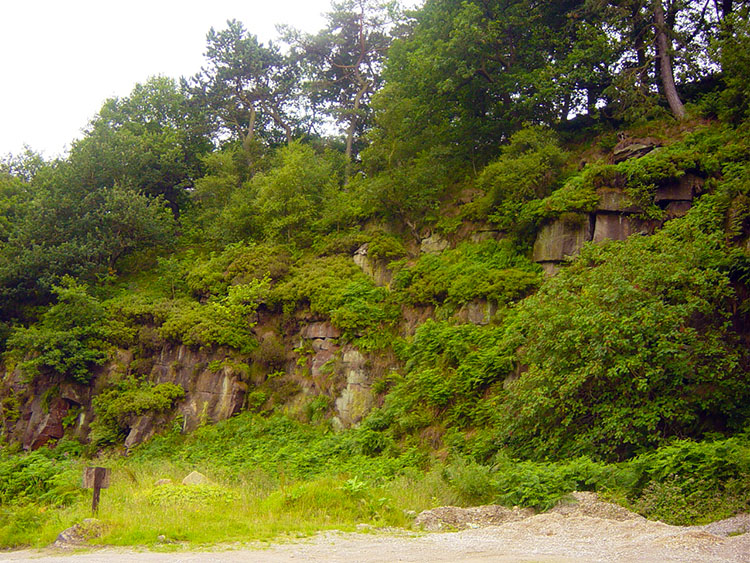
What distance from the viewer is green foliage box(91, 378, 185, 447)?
2006 cm

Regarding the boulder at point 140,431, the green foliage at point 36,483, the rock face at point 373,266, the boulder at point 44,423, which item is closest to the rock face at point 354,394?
the rock face at point 373,266

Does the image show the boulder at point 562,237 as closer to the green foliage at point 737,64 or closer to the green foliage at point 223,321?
the green foliage at point 737,64

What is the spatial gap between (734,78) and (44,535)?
1962cm

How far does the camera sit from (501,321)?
16.2 metres

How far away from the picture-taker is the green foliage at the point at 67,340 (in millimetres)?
21688

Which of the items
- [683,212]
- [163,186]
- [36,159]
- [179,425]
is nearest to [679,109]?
[683,212]

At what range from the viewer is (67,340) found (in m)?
22.1

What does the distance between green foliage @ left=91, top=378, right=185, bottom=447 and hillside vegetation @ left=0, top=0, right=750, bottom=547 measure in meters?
0.11

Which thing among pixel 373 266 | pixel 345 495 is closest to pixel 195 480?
pixel 345 495

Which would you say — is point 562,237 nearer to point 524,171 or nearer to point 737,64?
point 524,171

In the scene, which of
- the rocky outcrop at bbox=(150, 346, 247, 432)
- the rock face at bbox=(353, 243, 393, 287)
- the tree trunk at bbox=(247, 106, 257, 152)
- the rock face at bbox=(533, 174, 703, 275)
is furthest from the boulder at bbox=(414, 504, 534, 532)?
the tree trunk at bbox=(247, 106, 257, 152)

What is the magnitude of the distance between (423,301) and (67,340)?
13680 mm

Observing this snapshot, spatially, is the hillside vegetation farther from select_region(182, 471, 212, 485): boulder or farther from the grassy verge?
select_region(182, 471, 212, 485): boulder

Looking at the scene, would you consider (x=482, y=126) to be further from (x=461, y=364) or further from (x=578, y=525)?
(x=578, y=525)
